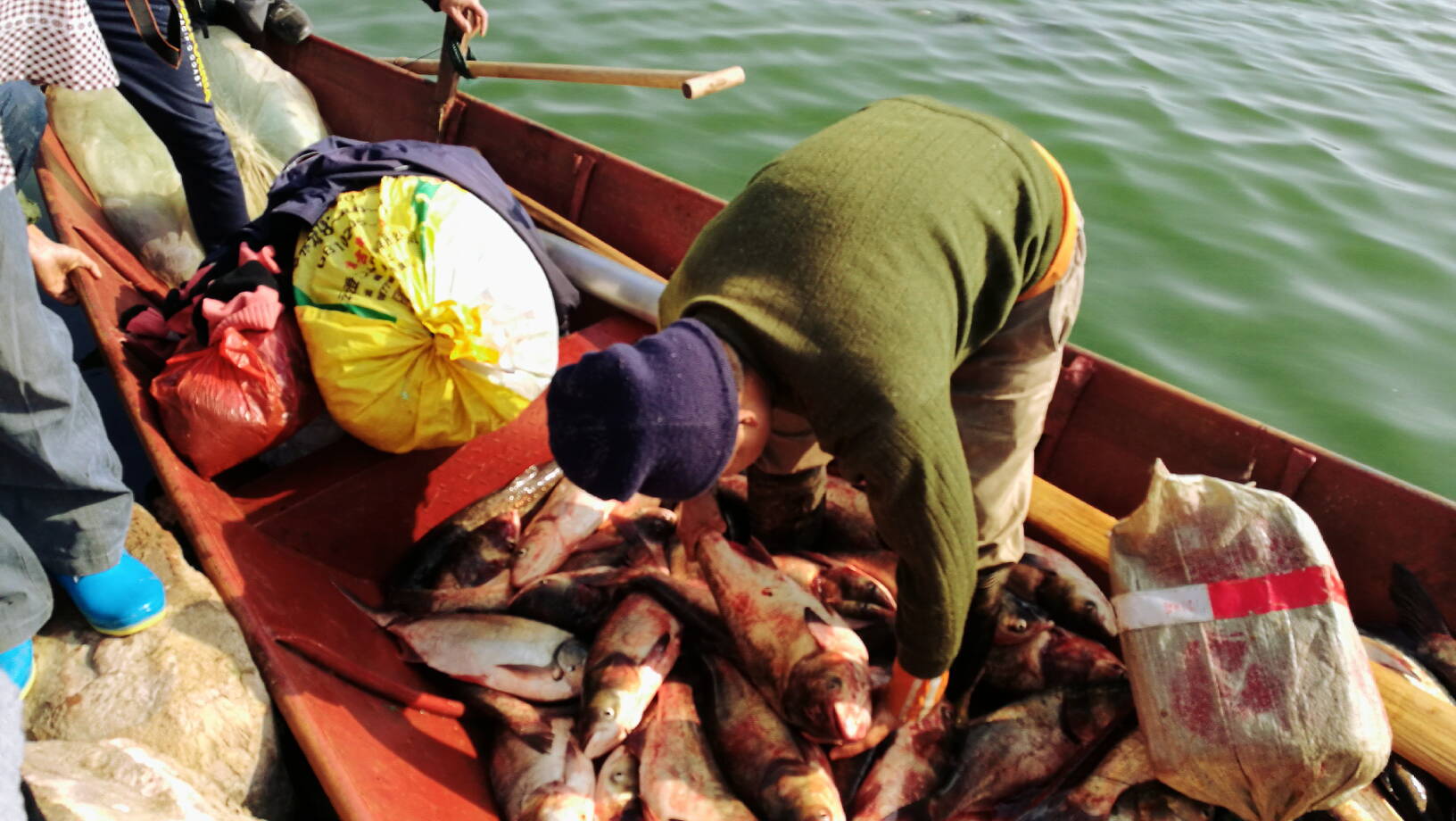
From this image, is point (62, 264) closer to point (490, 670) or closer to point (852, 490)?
point (490, 670)

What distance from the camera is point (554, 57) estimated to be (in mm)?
8711

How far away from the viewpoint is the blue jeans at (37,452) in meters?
2.26

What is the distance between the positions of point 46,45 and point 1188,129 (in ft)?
27.1

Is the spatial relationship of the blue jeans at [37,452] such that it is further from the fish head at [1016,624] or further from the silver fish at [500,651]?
the fish head at [1016,624]

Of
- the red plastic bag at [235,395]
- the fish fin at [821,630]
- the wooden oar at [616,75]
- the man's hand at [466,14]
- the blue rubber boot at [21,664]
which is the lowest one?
the fish fin at [821,630]

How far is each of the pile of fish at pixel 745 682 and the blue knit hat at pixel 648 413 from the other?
3.85 feet

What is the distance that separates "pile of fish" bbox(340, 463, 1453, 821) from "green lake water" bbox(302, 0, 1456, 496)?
2983mm

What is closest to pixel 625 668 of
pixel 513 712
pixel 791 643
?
pixel 513 712

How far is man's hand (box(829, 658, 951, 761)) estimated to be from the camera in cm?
250

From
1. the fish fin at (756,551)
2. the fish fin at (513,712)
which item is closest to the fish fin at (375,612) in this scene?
the fish fin at (513,712)

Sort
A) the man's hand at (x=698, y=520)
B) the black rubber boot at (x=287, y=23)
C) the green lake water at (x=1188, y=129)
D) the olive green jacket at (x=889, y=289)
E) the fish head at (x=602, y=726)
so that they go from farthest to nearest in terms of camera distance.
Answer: the black rubber boot at (x=287, y=23)
the green lake water at (x=1188, y=129)
the man's hand at (x=698, y=520)
the fish head at (x=602, y=726)
the olive green jacket at (x=889, y=289)

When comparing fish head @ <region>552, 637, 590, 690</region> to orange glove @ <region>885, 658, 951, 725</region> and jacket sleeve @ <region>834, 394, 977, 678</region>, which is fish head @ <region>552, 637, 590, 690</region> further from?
jacket sleeve @ <region>834, 394, 977, 678</region>

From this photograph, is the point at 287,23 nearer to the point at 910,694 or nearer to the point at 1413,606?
the point at 910,694

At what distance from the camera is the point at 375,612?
124 inches
